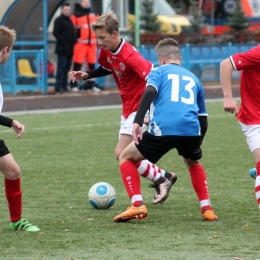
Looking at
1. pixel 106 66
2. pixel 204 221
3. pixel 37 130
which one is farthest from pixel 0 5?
pixel 204 221

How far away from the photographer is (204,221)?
6.71 metres

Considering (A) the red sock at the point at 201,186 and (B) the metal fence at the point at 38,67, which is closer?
(A) the red sock at the point at 201,186

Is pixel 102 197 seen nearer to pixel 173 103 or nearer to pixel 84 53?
pixel 173 103

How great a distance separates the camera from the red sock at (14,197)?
250 inches

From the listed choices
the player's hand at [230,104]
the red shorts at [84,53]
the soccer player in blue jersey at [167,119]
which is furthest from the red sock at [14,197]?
the red shorts at [84,53]

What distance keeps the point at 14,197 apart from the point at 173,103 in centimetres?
147

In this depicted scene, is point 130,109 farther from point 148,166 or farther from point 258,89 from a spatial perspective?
point 258,89

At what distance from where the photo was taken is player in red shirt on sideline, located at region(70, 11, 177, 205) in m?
7.32

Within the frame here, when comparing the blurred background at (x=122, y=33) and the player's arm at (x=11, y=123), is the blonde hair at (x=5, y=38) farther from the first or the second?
the blurred background at (x=122, y=33)

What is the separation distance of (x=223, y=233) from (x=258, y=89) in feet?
3.88

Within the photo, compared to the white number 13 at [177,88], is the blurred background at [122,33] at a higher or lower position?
lower

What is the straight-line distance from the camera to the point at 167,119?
655 cm

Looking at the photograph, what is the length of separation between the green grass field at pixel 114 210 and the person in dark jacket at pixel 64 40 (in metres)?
6.87

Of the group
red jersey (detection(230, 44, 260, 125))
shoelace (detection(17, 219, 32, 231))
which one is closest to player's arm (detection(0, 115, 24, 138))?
shoelace (detection(17, 219, 32, 231))
